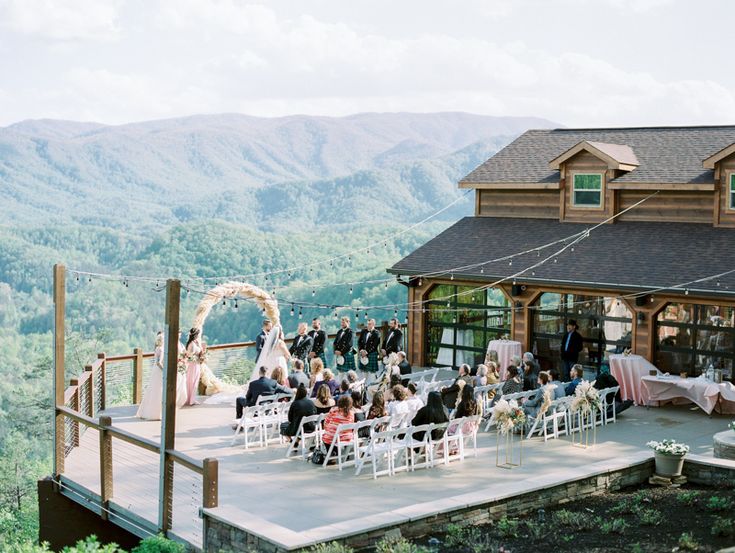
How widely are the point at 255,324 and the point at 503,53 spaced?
128m

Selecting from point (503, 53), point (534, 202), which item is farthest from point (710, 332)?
point (503, 53)

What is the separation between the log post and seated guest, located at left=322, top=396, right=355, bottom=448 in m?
4.16

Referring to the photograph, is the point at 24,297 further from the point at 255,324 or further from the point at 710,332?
the point at 710,332

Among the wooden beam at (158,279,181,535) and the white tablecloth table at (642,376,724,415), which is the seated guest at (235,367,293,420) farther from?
the white tablecloth table at (642,376,724,415)

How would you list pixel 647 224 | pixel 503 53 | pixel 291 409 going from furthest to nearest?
pixel 503 53
pixel 647 224
pixel 291 409

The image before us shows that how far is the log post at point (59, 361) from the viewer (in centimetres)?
1498

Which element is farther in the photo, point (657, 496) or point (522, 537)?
point (657, 496)

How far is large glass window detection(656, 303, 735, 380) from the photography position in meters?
18.8

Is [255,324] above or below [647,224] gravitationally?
below

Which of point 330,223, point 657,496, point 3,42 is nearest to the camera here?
point 657,496

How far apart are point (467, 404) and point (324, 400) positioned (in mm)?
2169

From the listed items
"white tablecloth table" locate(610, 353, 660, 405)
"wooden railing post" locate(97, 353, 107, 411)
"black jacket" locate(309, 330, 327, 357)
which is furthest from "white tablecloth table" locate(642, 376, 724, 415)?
"wooden railing post" locate(97, 353, 107, 411)

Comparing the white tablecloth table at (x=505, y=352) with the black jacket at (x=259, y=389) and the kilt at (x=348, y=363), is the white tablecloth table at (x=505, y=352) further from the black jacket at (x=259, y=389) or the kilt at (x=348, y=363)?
the black jacket at (x=259, y=389)

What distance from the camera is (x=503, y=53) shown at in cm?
18275
